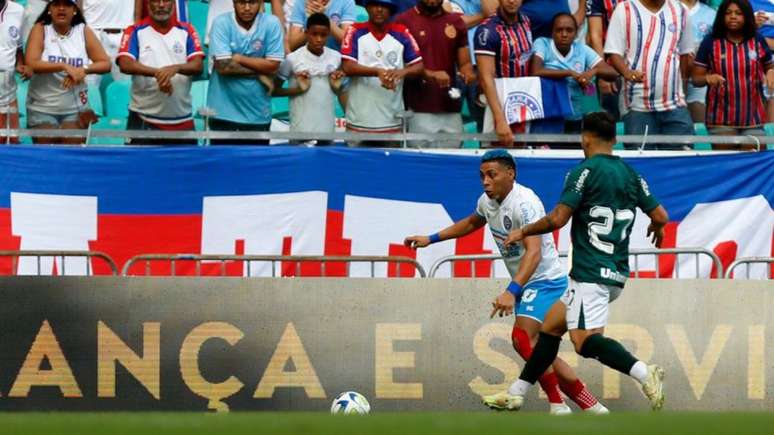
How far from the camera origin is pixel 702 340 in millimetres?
12914

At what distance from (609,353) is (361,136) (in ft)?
13.9

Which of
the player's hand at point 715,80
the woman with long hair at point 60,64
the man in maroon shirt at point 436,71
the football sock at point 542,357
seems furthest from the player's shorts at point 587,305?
the woman with long hair at point 60,64

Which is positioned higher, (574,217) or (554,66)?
(554,66)

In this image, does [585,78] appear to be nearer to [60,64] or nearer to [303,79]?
[303,79]

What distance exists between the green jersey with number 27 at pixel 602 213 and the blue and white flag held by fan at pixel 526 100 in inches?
147

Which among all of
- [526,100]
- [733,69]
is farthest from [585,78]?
[733,69]

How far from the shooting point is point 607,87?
15008mm

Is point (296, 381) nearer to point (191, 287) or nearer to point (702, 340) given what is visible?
point (191, 287)

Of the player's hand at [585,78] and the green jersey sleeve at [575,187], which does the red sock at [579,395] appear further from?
the player's hand at [585,78]

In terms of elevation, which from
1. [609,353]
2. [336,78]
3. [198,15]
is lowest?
[609,353]

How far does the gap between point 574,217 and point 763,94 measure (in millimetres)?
5011

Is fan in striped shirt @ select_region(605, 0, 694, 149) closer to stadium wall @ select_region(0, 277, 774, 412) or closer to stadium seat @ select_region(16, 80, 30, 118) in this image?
stadium wall @ select_region(0, 277, 774, 412)

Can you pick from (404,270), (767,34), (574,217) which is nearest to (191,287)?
(404,270)

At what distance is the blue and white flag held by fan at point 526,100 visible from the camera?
14.5 meters
